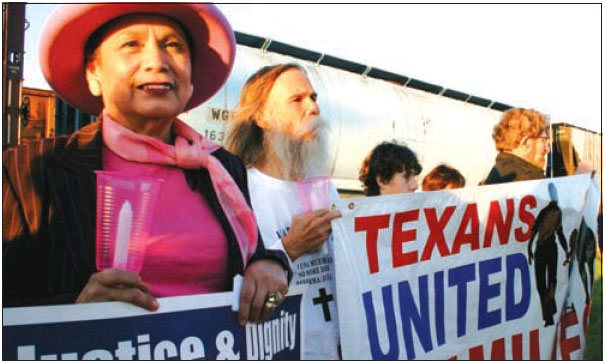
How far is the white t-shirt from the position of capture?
2.96 metres

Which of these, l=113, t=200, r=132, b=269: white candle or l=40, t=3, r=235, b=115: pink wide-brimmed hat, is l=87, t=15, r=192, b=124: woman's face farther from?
l=113, t=200, r=132, b=269: white candle

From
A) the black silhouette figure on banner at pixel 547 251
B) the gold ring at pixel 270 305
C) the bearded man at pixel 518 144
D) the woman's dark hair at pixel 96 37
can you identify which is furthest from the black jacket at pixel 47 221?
the black silhouette figure on banner at pixel 547 251

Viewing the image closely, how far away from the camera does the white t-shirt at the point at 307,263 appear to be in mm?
2959

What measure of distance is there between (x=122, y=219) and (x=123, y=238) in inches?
2.7

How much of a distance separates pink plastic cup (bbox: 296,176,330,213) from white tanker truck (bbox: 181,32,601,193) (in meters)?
0.07

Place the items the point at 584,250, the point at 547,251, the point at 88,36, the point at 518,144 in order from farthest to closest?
the point at 584,250
the point at 547,251
the point at 518,144
the point at 88,36

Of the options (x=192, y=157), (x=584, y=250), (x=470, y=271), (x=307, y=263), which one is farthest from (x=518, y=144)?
(x=192, y=157)

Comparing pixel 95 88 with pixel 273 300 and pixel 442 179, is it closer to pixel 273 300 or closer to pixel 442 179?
pixel 273 300

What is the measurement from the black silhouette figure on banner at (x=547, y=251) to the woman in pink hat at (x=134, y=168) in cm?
191

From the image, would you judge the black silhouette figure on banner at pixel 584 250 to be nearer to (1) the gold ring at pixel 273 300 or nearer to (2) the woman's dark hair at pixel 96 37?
(1) the gold ring at pixel 273 300

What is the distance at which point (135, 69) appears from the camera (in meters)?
2.57

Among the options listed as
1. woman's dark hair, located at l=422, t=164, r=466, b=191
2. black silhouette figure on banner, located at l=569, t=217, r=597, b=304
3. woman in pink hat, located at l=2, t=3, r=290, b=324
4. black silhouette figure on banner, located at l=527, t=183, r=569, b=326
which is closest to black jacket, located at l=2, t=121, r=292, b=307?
woman in pink hat, located at l=2, t=3, r=290, b=324

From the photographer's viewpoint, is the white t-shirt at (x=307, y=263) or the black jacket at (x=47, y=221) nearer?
the black jacket at (x=47, y=221)

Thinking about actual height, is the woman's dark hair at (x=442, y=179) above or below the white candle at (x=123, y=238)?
above
